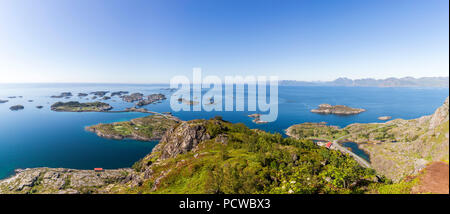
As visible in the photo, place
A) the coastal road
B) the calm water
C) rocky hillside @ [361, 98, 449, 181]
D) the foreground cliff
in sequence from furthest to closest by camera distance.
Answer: the calm water < the coastal road < the foreground cliff < rocky hillside @ [361, 98, 449, 181]

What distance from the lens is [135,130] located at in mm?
101500

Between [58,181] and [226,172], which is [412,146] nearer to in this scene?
[226,172]

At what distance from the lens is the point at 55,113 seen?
5965 inches

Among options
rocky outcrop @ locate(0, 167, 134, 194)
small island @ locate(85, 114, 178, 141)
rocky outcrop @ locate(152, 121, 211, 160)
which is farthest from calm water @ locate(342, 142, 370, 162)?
small island @ locate(85, 114, 178, 141)

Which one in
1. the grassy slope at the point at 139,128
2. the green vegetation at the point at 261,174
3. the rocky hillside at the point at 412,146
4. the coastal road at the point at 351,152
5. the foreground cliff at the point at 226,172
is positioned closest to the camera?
the rocky hillside at the point at 412,146

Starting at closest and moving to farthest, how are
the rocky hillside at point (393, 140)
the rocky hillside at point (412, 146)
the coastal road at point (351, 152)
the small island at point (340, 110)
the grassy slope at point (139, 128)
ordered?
the rocky hillside at point (412, 146), the rocky hillside at point (393, 140), the coastal road at point (351, 152), the grassy slope at point (139, 128), the small island at point (340, 110)

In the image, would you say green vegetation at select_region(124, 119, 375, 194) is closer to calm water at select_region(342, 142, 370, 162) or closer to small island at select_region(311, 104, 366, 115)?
calm water at select_region(342, 142, 370, 162)

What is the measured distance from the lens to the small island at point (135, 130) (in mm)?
97375

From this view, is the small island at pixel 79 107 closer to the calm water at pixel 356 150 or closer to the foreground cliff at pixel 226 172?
the foreground cliff at pixel 226 172

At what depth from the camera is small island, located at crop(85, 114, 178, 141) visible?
97375 millimetres

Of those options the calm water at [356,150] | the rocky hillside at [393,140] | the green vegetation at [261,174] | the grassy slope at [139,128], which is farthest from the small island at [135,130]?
the calm water at [356,150]
